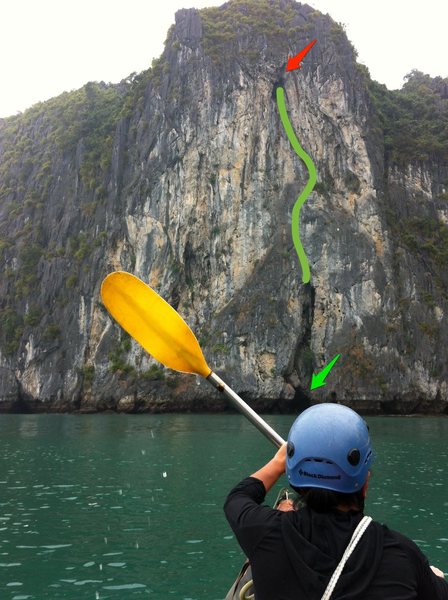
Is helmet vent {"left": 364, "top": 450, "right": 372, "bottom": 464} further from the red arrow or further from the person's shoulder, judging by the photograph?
the red arrow

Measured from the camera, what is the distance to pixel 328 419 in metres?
1.82

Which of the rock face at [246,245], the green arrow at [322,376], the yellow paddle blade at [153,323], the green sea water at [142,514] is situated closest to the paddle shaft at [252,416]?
the yellow paddle blade at [153,323]

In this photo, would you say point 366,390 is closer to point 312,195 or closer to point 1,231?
point 312,195

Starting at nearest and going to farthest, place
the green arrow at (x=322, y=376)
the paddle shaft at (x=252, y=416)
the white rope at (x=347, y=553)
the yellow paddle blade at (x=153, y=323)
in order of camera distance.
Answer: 1. the white rope at (x=347, y=553)
2. the paddle shaft at (x=252, y=416)
3. the yellow paddle blade at (x=153, y=323)
4. the green arrow at (x=322, y=376)

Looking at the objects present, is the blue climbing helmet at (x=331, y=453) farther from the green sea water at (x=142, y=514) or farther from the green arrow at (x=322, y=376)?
the green arrow at (x=322, y=376)

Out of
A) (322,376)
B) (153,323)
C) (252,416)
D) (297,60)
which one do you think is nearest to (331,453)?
(252,416)

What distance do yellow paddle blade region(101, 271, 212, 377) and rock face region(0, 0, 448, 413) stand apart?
40.6 metres

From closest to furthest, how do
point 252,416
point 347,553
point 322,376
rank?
point 347,553 → point 252,416 → point 322,376

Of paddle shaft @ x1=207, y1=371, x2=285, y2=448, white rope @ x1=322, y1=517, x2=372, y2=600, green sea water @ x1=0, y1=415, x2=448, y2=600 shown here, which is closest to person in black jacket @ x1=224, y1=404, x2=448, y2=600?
white rope @ x1=322, y1=517, x2=372, y2=600

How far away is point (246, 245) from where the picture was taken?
1925 inches

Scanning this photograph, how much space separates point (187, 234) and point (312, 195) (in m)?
10.5

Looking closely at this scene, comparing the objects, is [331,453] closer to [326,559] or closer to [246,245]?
[326,559]

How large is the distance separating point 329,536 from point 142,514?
9007mm

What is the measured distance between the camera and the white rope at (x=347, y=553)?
1.60 meters
